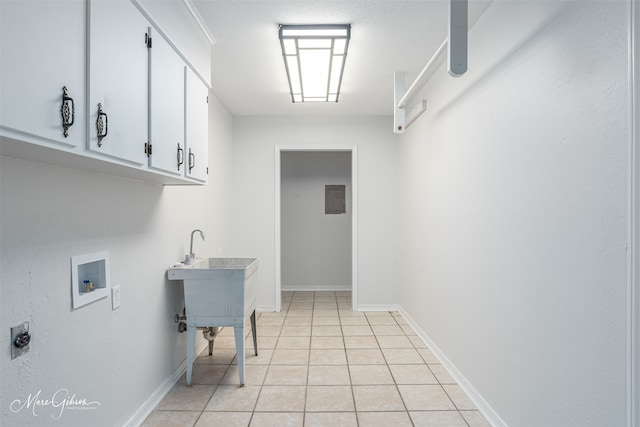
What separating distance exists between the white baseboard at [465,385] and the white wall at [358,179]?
1.18m

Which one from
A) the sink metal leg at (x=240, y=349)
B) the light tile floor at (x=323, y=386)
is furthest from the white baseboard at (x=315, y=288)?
the sink metal leg at (x=240, y=349)

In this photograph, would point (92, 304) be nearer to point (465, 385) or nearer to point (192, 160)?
point (192, 160)

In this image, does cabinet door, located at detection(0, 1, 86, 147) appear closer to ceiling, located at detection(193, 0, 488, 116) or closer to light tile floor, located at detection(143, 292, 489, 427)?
ceiling, located at detection(193, 0, 488, 116)

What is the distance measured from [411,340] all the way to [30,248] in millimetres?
3262

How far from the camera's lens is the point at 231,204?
479 cm

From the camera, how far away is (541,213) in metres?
1.71

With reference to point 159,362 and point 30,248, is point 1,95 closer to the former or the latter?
point 30,248

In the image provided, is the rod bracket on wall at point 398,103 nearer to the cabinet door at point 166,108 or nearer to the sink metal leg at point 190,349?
the cabinet door at point 166,108

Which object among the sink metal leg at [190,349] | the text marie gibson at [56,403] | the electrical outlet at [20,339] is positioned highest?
the electrical outlet at [20,339]

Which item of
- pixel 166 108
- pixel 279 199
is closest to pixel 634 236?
pixel 166 108

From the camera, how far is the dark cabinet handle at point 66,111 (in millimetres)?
1140

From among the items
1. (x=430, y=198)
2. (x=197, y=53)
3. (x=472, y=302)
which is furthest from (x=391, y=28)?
(x=472, y=302)

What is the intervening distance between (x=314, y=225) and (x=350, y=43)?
3731 mm

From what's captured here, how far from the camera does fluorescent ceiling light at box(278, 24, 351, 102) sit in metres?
2.55
